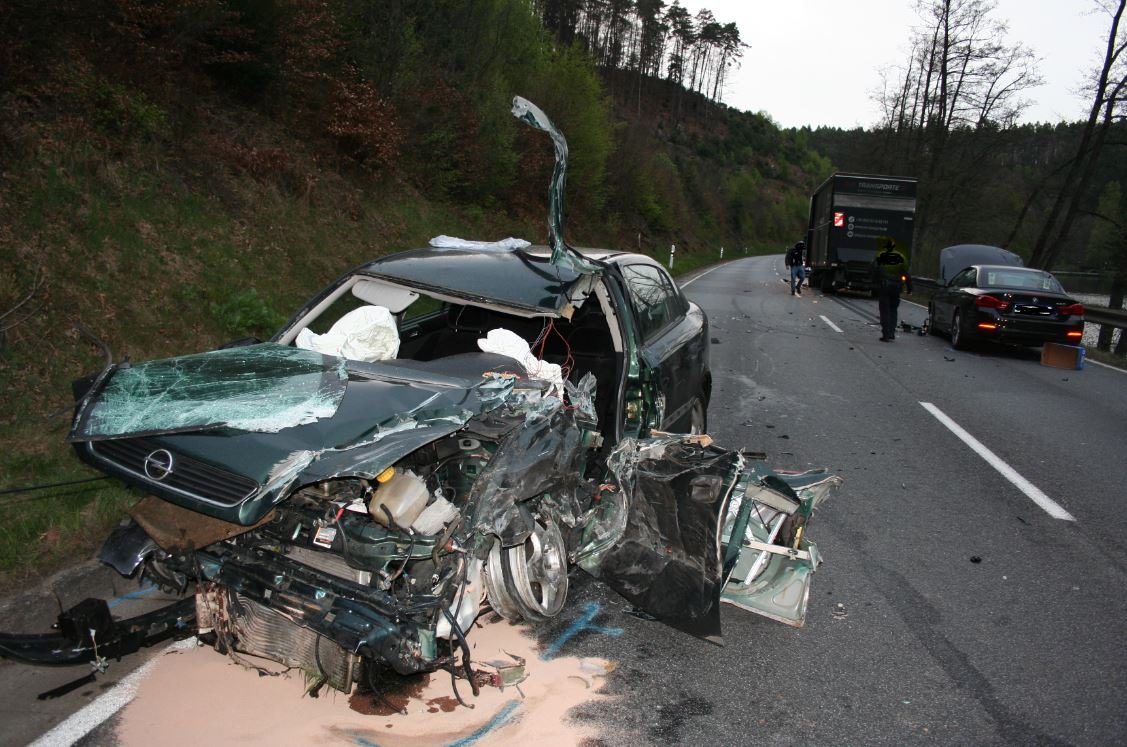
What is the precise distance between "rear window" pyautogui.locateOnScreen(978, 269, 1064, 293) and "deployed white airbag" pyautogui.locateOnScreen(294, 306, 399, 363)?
42.1 ft

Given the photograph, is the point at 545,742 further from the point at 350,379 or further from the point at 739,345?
the point at 739,345

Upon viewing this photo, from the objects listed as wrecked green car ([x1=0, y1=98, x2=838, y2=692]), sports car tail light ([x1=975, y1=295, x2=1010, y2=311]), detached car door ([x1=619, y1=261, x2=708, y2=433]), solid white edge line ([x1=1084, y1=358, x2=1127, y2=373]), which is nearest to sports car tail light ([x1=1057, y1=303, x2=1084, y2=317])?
sports car tail light ([x1=975, y1=295, x2=1010, y2=311])

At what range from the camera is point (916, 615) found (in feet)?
13.3

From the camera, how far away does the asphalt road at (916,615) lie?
317 cm

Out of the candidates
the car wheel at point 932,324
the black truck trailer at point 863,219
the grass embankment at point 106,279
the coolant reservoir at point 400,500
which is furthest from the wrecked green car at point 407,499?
the black truck trailer at point 863,219

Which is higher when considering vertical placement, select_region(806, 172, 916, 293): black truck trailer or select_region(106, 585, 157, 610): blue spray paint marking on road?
select_region(806, 172, 916, 293): black truck trailer

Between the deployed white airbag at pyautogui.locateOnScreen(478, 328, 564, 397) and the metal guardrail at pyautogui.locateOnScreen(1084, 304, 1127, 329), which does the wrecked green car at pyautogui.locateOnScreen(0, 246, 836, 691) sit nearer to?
the deployed white airbag at pyautogui.locateOnScreen(478, 328, 564, 397)

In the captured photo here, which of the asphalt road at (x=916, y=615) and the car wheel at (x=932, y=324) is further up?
the car wheel at (x=932, y=324)

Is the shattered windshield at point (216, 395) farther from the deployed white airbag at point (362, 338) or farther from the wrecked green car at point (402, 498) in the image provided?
the deployed white airbag at point (362, 338)

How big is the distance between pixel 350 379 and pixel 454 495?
74 cm

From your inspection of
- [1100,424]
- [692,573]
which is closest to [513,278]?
[692,573]

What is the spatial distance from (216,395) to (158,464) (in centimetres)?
42

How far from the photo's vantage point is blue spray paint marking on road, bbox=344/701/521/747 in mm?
2894

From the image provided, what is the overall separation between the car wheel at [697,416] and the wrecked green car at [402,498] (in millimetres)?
1523
